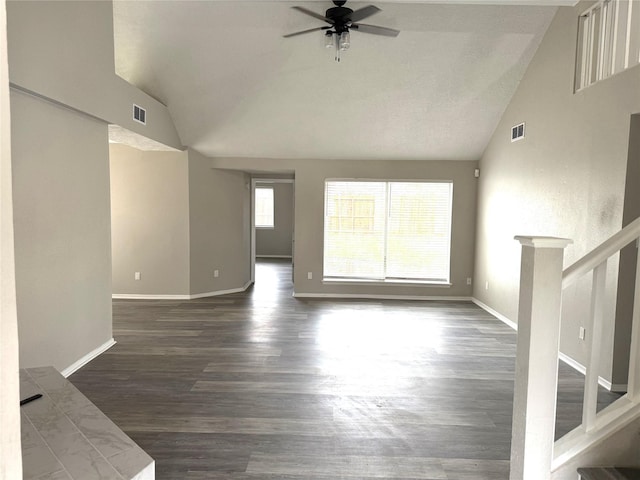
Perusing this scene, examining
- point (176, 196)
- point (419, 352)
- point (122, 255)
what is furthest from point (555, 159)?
point (122, 255)

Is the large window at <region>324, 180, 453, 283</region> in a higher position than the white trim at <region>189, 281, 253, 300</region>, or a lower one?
higher

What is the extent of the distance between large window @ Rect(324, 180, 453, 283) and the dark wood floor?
151 cm

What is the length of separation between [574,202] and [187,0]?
4.48m

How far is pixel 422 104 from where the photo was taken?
5.52 m

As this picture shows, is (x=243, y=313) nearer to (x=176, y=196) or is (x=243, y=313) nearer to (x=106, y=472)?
(x=176, y=196)

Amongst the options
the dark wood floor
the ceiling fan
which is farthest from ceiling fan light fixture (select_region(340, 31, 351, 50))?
the dark wood floor

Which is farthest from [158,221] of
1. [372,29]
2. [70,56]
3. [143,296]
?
[372,29]

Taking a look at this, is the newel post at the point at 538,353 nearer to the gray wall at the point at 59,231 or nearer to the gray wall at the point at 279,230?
the gray wall at the point at 59,231

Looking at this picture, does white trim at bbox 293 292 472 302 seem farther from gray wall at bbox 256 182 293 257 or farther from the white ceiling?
gray wall at bbox 256 182 293 257

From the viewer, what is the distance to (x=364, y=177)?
685cm

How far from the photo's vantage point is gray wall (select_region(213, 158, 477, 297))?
677 centimetres

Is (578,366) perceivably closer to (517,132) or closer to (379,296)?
(517,132)

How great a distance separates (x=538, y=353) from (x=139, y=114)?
190 inches

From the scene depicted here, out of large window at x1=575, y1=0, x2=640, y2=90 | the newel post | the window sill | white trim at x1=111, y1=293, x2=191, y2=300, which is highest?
large window at x1=575, y1=0, x2=640, y2=90
